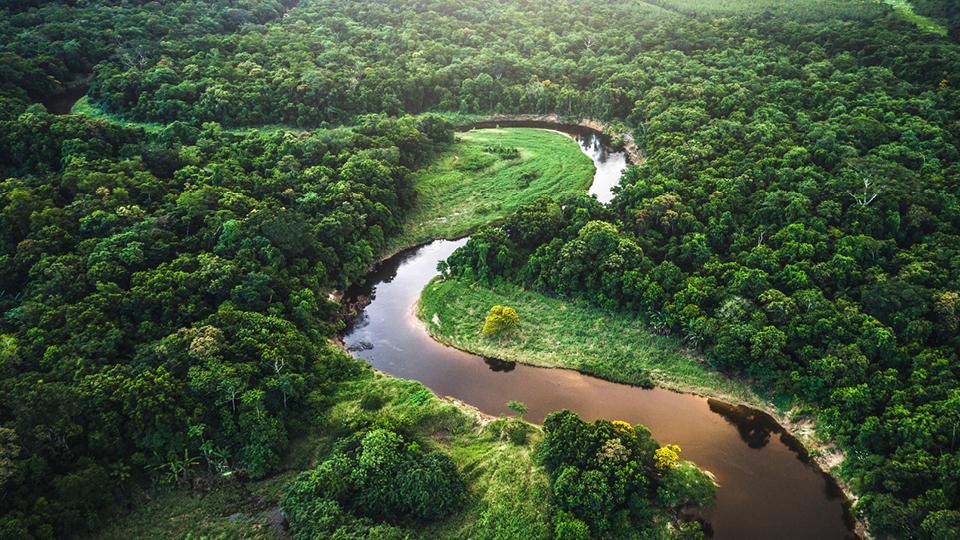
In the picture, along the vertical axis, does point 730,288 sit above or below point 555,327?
above

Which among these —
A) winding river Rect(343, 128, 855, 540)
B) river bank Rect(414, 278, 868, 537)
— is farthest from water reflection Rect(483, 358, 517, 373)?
river bank Rect(414, 278, 868, 537)

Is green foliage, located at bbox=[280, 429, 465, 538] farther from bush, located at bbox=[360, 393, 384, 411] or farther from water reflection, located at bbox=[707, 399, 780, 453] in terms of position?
water reflection, located at bbox=[707, 399, 780, 453]

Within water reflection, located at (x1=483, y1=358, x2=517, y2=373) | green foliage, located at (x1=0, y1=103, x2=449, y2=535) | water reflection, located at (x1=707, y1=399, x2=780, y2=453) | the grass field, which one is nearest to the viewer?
the grass field

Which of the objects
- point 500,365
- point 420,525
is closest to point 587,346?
point 500,365

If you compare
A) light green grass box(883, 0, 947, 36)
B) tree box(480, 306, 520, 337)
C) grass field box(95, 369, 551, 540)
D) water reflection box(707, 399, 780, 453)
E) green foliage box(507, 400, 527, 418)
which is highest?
light green grass box(883, 0, 947, 36)

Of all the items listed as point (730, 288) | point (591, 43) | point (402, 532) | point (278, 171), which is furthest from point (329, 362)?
point (591, 43)

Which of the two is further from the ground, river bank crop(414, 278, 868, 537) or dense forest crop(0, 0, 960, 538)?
dense forest crop(0, 0, 960, 538)

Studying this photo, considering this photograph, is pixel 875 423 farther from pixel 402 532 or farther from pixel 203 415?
pixel 203 415
